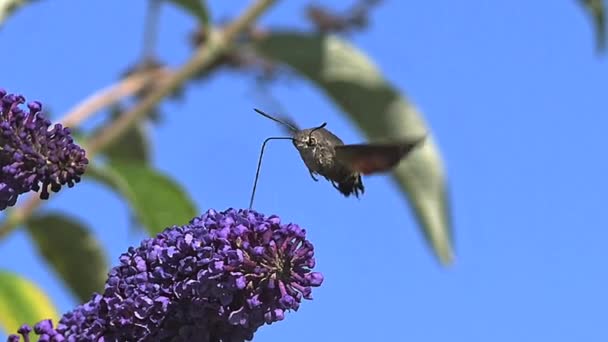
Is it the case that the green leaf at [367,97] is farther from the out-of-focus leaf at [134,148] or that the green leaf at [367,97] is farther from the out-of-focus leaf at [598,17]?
the out-of-focus leaf at [134,148]

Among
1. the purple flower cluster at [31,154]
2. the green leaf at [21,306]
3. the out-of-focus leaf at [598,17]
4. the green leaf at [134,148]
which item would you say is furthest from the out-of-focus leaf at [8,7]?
the out-of-focus leaf at [598,17]

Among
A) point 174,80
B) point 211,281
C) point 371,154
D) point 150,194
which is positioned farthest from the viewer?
point 174,80

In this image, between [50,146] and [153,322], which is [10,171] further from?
[153,322]

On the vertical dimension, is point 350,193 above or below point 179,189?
below

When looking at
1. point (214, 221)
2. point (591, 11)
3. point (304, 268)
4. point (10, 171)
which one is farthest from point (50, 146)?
point (591, 11)

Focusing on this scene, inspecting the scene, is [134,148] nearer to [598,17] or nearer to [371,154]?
[598,17]

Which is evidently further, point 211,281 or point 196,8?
point 196,8

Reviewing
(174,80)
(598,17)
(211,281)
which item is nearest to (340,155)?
(211,281)
